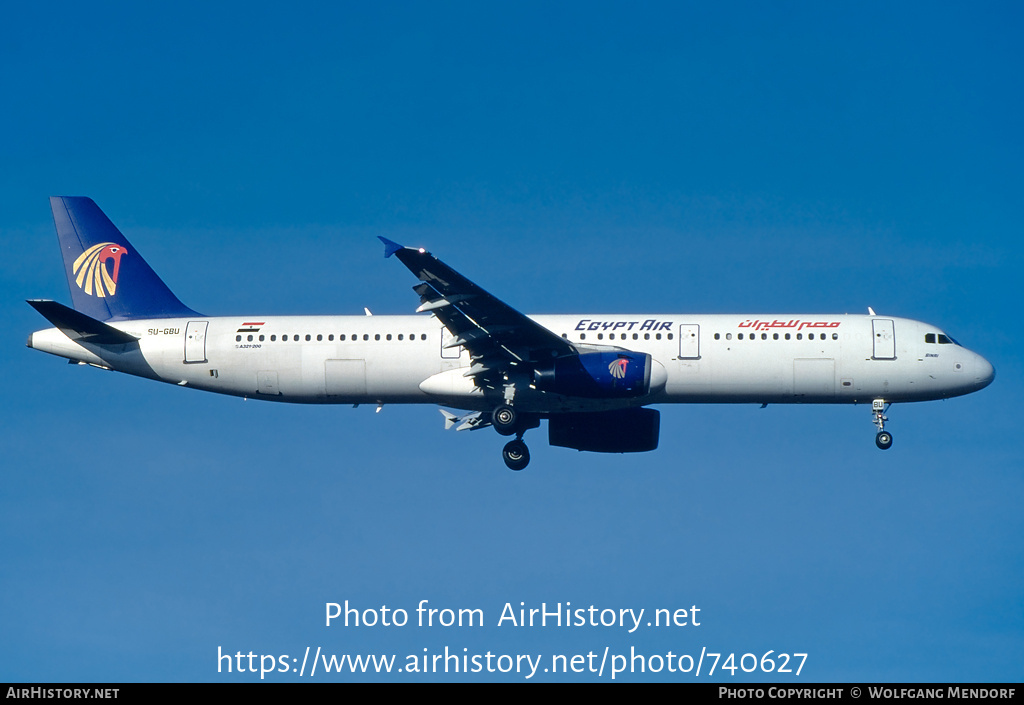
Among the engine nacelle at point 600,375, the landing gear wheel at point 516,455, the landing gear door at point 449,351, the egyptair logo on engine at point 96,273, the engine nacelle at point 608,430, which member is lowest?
the landing gear wheel at point 516,455

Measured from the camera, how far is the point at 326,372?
48562 millimetres

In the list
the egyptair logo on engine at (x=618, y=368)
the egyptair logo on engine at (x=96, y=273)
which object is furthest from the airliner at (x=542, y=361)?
the egyptair logo on engine at (x=96, y=273)

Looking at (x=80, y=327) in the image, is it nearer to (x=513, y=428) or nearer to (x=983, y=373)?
(x=513, y=428)

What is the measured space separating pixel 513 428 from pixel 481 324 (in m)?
4.58

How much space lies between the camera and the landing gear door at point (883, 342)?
4738 centimetres

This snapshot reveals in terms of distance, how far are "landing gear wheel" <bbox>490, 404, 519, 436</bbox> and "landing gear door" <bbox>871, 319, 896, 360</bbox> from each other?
1328 cm

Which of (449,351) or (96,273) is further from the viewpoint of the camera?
(96,273)

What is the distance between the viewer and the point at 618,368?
45.4m

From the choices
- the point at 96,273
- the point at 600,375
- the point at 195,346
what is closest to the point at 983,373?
the point at 600,375

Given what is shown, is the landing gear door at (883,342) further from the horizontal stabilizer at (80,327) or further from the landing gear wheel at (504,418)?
the horizontal stabilizer at (80,327)

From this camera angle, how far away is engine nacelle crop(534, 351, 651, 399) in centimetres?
4547

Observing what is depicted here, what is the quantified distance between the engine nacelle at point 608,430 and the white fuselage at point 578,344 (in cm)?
236

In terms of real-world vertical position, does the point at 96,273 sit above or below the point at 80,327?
above
